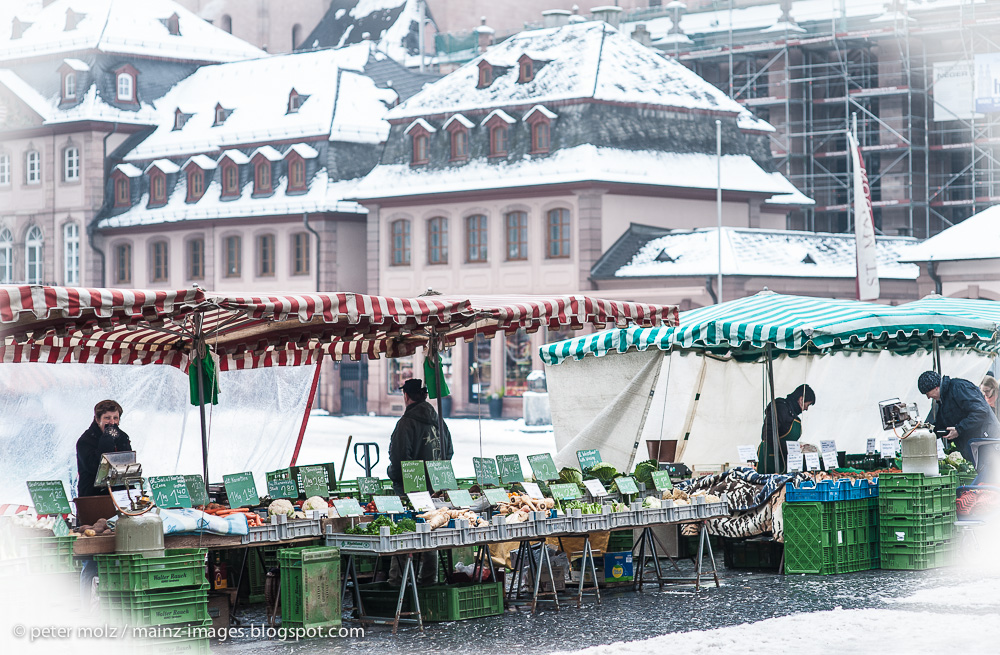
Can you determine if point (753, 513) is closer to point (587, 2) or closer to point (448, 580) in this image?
point (448, 580)

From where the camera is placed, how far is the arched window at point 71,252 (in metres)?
51.2

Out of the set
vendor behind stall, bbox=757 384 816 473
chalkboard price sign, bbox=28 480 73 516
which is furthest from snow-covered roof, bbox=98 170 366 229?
chalkboard price sign, bbox=28 480 73 516

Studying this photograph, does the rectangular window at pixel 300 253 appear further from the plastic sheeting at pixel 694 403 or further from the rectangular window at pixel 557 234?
the plastic sheeting at pixel 694 403

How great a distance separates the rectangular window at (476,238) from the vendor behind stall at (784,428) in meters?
28.1

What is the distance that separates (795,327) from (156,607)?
6.94 metres

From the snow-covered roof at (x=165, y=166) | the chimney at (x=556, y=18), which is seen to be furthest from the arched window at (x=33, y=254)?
the chimney at (x=556, y=18)

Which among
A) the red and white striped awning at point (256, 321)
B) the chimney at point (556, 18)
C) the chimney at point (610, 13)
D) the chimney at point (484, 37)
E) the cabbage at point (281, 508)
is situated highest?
the chimney at point (484, 37)

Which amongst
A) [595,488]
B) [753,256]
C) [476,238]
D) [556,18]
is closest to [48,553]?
[595,488]

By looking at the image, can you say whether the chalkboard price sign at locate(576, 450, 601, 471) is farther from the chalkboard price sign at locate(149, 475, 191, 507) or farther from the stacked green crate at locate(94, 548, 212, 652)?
the stacked green crate at locate(94, 548, 212, 652)

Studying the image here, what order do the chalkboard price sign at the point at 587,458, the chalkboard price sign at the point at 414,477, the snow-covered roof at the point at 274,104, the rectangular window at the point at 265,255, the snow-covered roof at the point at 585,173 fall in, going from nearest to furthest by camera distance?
the chalkboard price sign at the point at 414,477 < the chalkboard price sign at the point at 587,458 < the snow-covered roof at the point at 585,173 < the rectangular window at the point at 265,255 < the snow-covered roof at the point at 274,104

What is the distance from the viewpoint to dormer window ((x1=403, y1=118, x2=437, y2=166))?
144 ft

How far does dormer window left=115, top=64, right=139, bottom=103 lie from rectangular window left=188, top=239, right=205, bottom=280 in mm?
5968

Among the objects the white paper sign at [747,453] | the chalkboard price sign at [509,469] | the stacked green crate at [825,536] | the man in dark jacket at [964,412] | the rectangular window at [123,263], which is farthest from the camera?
the rectangular window at [123,263]

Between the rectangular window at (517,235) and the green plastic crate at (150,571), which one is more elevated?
the rectangular window at (517,235)
